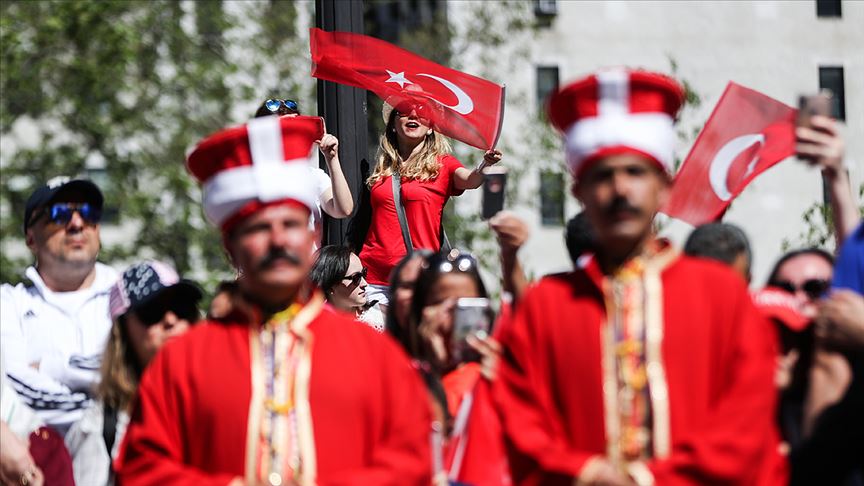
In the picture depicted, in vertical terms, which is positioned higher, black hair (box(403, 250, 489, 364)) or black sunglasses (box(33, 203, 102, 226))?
black sunglasses (box(33, 203, 102, 226))

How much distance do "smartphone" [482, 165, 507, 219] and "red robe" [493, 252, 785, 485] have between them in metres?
0.70

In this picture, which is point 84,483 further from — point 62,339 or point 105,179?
point 105,179

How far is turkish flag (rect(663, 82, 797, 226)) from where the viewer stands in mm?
6512

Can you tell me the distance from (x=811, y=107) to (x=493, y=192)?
108cm

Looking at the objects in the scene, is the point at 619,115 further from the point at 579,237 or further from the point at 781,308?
the point at 579,237

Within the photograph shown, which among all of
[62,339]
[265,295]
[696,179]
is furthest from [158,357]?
[696,179]

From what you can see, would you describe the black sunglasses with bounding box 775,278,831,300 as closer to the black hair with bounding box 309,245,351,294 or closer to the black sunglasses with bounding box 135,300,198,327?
the black sunglasses with bounding box 135,300,198,327

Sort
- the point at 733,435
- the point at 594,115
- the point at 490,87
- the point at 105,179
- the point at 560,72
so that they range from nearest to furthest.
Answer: the point at 733,435
the point at 594,115
the point at 490,87
the point at 105,179
the point at 560,72

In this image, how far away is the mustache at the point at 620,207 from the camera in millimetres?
4598

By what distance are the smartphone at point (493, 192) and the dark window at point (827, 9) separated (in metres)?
27.7

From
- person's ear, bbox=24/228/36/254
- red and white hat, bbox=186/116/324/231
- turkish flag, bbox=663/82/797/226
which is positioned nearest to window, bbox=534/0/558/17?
turkish flag, bbox=663/82/797/226

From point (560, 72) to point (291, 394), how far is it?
101ft

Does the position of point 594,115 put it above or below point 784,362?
above

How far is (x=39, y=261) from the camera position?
663 cm
